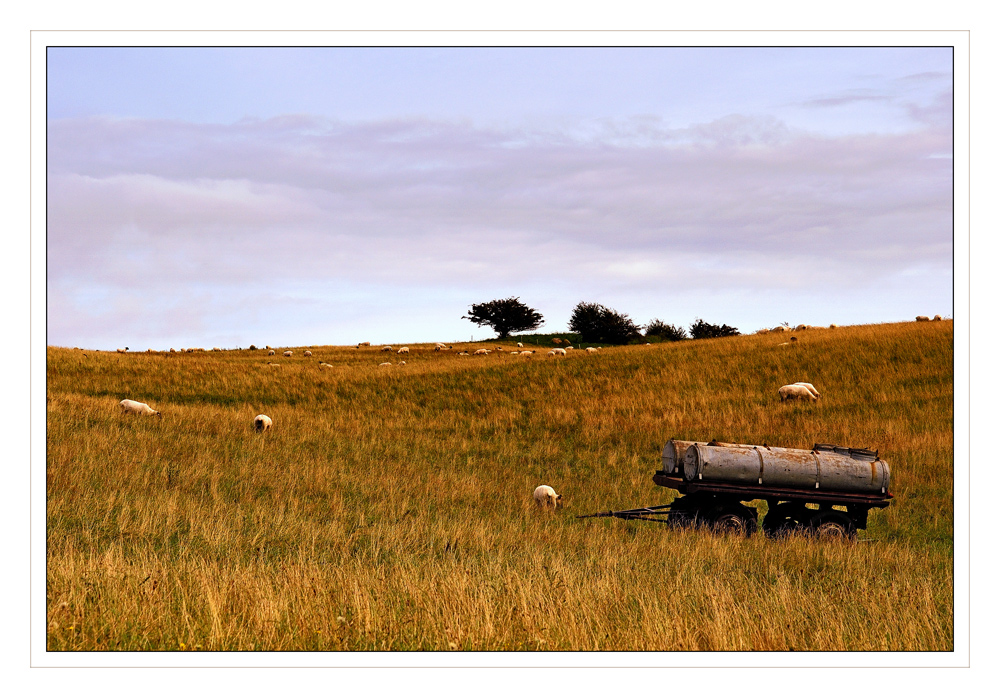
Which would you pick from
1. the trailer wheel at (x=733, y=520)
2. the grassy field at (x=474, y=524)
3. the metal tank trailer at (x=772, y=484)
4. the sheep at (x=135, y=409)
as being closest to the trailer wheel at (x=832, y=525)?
the metal tank trailer at (x=772, y=484)

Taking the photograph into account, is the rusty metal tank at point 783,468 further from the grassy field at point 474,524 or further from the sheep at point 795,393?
the sheep at point 795,393

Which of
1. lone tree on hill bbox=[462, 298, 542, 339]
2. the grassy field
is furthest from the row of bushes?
the grassy field

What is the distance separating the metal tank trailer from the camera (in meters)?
12.3

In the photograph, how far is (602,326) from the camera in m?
78.0

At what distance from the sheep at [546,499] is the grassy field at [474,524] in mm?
415

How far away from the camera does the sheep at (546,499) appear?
1538cm

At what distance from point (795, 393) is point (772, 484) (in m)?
17.9

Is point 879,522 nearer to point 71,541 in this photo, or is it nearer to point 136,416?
point 71,541

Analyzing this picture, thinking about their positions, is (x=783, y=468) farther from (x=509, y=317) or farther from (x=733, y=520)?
(x=509, y=317)

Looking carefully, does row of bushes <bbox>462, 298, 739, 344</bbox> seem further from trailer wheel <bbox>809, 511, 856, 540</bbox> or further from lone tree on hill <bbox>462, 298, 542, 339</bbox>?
trailer wheel <bbox>809, 511, 856, 540</bbox>

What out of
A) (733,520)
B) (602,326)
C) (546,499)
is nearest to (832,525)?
(733,520)

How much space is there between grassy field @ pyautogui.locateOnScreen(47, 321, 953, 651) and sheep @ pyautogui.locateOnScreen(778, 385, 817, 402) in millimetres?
561
